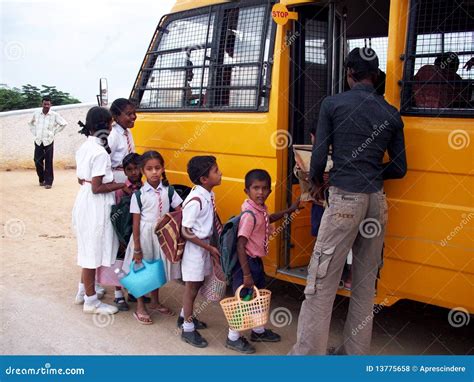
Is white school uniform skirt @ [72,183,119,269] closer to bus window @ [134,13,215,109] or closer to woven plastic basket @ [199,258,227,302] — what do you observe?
woven plastic basket @ [199,258,227,302]

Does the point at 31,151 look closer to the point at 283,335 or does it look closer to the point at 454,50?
the point at 283,335

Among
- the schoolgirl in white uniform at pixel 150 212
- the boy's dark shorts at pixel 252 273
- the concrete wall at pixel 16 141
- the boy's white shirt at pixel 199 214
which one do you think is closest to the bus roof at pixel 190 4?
the schoolgirl in white uniform at pixel 150 212

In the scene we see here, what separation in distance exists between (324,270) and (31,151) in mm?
13128

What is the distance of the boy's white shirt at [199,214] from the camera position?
3979 mm

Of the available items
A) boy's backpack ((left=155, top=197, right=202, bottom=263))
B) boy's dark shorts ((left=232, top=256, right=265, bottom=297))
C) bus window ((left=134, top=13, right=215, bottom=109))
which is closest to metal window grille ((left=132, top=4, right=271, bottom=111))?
bus window ((left=134, top=13, right=215, bottom=109))

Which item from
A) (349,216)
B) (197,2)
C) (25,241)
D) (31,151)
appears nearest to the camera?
(349,216)

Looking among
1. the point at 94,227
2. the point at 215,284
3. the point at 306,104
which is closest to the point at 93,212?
the point at 94,227

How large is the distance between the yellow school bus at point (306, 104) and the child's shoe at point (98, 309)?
1.26 metres

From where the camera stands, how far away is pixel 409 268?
11.8 ft

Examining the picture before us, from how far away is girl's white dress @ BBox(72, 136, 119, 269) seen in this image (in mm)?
4445

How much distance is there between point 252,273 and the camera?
3.96m

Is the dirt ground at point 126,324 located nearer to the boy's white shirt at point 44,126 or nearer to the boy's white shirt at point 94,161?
the boy's white shirt at point 94,161

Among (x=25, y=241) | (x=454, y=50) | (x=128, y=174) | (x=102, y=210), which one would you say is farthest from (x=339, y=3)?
(x=25, y=241)

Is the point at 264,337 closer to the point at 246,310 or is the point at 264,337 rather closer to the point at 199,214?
the point at 246,310
